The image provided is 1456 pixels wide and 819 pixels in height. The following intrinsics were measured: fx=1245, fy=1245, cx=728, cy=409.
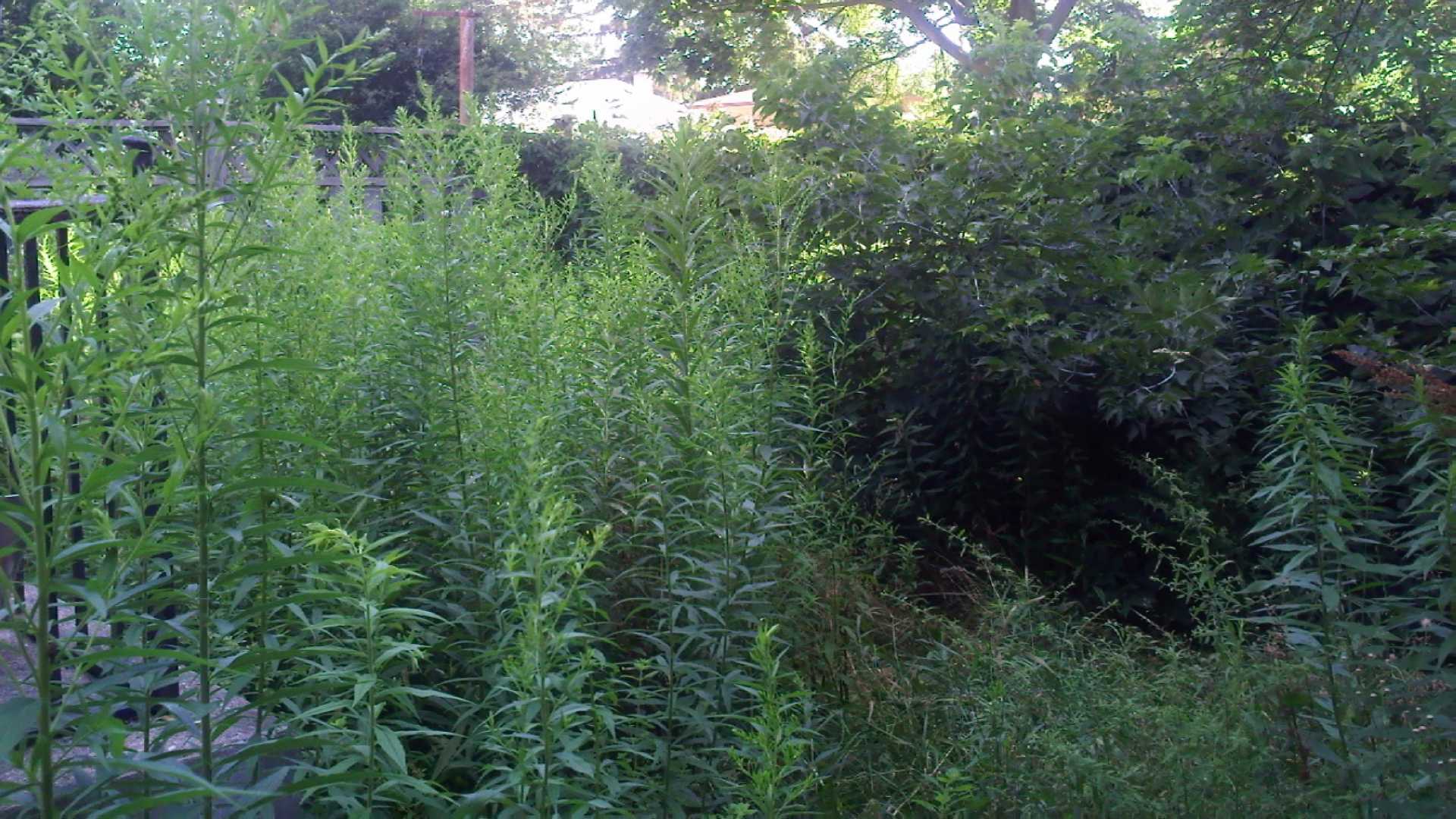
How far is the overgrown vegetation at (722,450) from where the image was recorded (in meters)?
2.41

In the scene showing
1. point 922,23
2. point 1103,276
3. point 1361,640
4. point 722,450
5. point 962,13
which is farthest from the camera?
point 922,23

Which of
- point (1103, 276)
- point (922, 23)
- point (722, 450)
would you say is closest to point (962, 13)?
point (922, 23)

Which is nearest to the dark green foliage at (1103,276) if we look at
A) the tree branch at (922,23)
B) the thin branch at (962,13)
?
the thin branch at (962,13)

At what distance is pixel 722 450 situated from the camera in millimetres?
3391

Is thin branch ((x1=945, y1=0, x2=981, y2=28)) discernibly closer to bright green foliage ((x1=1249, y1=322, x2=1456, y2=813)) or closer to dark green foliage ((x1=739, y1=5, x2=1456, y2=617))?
dark green foliage ((x1=739, y1=5, x2=1456, y2=617))

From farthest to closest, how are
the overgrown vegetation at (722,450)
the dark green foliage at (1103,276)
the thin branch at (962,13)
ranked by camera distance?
the thin branch at (962,13), the dark green foliage at (1103,276), the overgrown vegetation at (722,450)

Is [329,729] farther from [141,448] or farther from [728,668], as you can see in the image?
[728,668]

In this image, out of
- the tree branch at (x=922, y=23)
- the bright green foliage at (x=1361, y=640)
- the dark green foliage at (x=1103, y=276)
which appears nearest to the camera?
the bright green foliage at (x=1361, y=640)

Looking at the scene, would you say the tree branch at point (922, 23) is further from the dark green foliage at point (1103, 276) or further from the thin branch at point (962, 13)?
the dark green foliage at point (1103, 276)

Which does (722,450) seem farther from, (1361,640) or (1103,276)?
(1103,276)

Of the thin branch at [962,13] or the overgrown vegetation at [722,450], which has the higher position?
the thin branch at [962,13]

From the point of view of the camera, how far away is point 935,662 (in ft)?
14.8

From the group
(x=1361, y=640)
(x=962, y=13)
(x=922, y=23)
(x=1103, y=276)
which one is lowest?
(x=1361, y=640)

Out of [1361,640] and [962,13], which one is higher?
[962,13]
